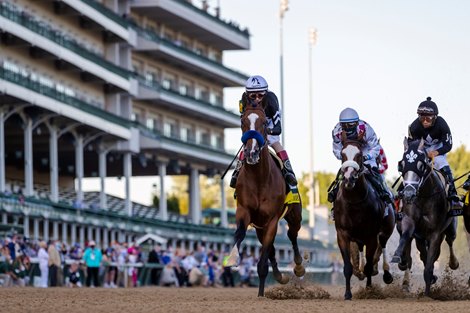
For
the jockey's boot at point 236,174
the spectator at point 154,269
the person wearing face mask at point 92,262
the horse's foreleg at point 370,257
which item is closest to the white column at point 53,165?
the spectator at point 154,269

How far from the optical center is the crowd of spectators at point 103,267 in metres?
35.4

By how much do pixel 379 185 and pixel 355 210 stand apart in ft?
3.02

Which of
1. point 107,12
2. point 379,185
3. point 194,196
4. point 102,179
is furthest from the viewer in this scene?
point 194,196

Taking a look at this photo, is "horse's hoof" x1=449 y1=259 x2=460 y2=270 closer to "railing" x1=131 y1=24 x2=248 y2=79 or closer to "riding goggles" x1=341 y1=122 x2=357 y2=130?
"riding goggles" x1=341 y1=122 x2=357 y2=130

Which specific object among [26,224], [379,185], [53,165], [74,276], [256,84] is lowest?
[74,276]

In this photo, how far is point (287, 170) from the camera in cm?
2042

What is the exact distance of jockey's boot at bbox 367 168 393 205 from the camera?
20531mm

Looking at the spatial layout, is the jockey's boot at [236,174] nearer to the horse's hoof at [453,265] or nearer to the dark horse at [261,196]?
the dark horse at [261,196]

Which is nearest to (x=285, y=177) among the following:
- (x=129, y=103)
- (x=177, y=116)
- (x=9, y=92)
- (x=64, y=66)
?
(x=9, y=92)

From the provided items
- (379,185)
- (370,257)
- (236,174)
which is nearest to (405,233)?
(379,185)

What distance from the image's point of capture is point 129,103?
73.9 m

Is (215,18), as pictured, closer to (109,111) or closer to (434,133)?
(109,111)

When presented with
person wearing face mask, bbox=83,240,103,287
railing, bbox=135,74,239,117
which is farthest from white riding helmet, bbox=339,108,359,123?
railing, bbox=135,74,239,117

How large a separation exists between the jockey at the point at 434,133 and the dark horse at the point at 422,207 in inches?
16.4
